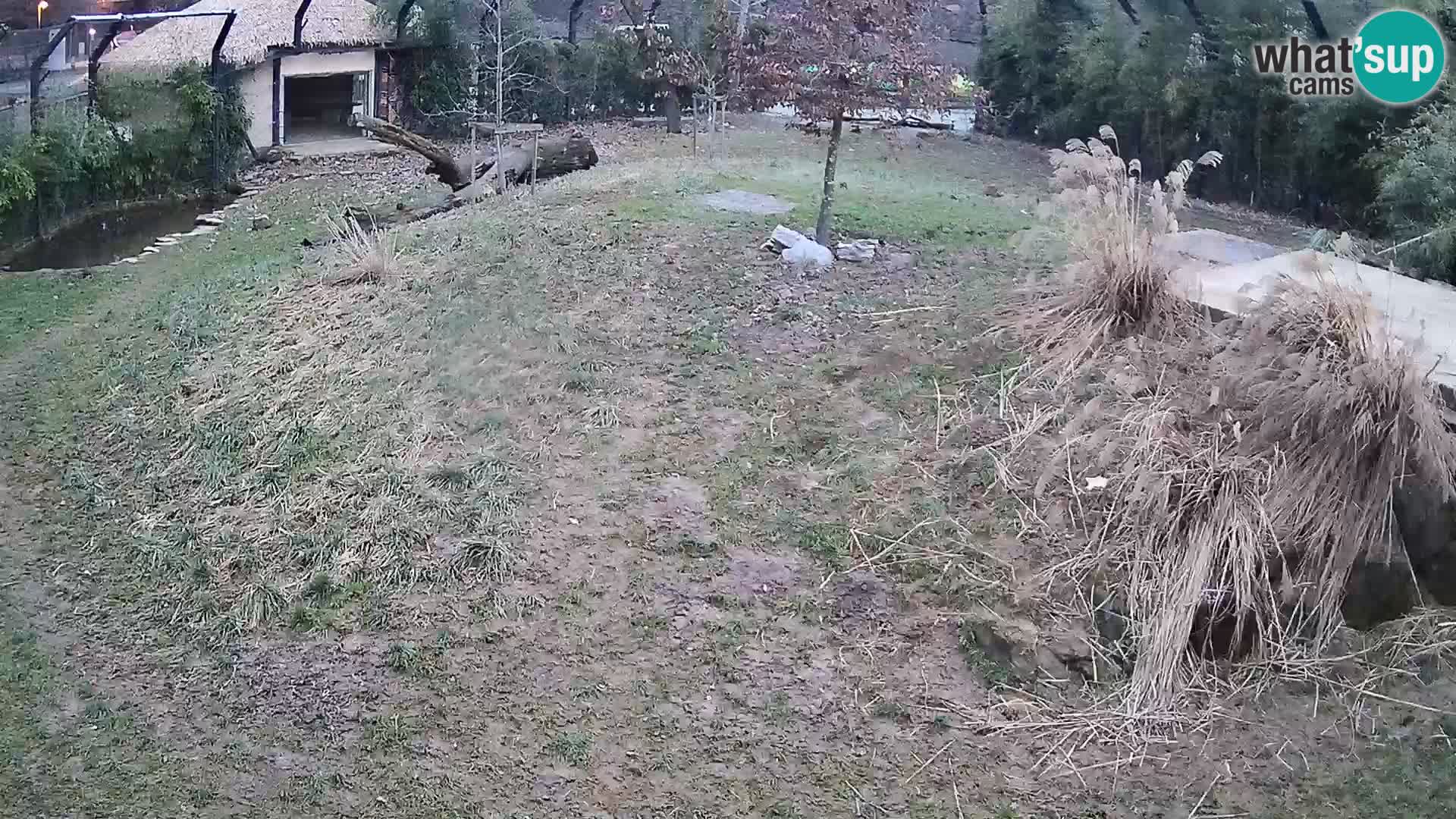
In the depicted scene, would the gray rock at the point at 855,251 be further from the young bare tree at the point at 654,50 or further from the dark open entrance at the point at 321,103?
the dark open entrance at the point at 321,103

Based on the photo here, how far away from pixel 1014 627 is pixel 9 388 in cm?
544

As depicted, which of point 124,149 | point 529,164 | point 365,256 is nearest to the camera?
point 365,256

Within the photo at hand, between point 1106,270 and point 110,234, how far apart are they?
9003mm

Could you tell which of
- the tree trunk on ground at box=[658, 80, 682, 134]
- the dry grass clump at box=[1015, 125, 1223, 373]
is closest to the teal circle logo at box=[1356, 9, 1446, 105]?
the dry grass clump at box=[1015, 125, 1223, 373]

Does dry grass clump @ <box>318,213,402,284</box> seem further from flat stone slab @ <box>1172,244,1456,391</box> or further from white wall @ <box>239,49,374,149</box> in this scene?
white wall @ <box>239,49,374,149</box>

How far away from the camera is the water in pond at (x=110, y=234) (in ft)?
31.8

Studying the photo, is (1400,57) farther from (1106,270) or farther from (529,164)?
(529,164)

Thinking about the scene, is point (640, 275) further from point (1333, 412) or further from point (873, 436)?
point (1333, 412)

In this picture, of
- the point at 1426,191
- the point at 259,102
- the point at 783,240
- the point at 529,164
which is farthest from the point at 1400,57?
the point at 259,102

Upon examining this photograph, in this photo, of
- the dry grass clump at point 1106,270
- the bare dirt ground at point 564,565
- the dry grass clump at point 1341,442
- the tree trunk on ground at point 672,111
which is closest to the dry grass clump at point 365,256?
the bare dirt ground at point 564,565

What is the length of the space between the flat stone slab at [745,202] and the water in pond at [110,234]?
490 centimetres

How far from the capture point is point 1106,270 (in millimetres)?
5320

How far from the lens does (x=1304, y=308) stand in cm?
441

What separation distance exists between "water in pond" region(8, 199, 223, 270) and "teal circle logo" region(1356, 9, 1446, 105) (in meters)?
10.3
